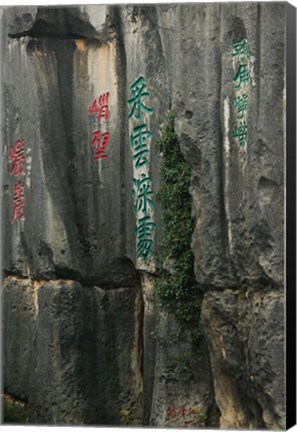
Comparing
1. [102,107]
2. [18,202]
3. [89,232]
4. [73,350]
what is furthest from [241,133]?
[73,350]

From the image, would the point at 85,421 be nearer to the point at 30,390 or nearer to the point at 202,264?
the point at 30,390

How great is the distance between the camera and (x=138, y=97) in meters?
13.1

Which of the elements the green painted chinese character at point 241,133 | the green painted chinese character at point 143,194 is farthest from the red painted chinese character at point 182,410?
the green painted chinese character at point 241,133

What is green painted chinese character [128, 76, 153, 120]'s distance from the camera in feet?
42.6

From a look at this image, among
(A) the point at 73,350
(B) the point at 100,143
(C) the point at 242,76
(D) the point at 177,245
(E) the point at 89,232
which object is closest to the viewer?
(C) the point at 242,76

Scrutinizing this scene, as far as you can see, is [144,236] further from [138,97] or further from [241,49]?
[241,49]

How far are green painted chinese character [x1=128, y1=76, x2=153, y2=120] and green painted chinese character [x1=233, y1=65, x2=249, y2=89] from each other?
1581 mm

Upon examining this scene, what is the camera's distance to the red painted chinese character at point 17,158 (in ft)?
44.0

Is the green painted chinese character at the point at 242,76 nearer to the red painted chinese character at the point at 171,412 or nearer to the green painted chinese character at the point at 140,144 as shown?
the green painted chinese character at the point at 140,144

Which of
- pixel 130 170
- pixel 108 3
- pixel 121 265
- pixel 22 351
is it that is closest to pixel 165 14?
pixel 108 3

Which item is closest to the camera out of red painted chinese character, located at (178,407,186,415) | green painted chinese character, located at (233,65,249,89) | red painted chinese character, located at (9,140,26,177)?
green painted chinese character, located at (233,65,249,89)

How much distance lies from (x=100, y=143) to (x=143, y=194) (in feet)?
2.43

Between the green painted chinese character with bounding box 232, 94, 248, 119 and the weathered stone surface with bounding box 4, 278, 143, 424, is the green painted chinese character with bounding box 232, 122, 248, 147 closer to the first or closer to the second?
the green painted chinese character with bounding box 232, 94, 248, 119

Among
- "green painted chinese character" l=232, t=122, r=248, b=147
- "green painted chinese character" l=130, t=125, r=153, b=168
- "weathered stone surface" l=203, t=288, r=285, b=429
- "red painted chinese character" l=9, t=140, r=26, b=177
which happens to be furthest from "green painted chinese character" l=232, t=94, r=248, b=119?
"red painted chinese character" l=9, t=140, r=26, b=177
